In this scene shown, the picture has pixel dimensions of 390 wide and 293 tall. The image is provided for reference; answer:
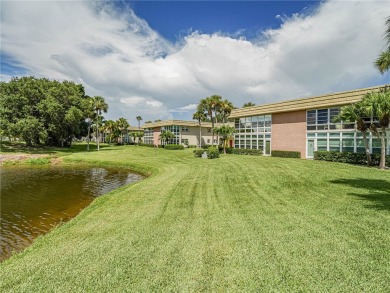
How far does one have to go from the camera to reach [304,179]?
14133 mm

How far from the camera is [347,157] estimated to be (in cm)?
2198

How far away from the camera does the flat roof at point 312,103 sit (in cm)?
2203

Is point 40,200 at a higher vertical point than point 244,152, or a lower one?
lower

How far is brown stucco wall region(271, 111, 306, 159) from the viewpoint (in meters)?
27.5

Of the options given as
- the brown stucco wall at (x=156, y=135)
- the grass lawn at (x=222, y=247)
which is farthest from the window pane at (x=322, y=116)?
the brown stucco wall at (x=156, y=135)

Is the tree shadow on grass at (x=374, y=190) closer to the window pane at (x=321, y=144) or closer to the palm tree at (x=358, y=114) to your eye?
the palm tree at (x=358, y=114)

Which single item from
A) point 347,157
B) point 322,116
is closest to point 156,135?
point 322,116

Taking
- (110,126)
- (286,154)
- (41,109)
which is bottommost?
(286,154)

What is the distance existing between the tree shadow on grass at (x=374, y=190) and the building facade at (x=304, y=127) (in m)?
10.9

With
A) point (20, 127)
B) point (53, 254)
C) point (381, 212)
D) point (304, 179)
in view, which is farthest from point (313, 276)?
point (20, 127)

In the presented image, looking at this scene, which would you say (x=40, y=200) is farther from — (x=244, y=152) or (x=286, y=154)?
(x=244, y=152)

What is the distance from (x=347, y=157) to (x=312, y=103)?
717cm

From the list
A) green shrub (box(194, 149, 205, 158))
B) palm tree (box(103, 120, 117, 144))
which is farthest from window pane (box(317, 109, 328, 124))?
palm tree (box(103, 120, 117, 144))

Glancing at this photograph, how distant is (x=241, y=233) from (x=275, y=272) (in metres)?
2.04
